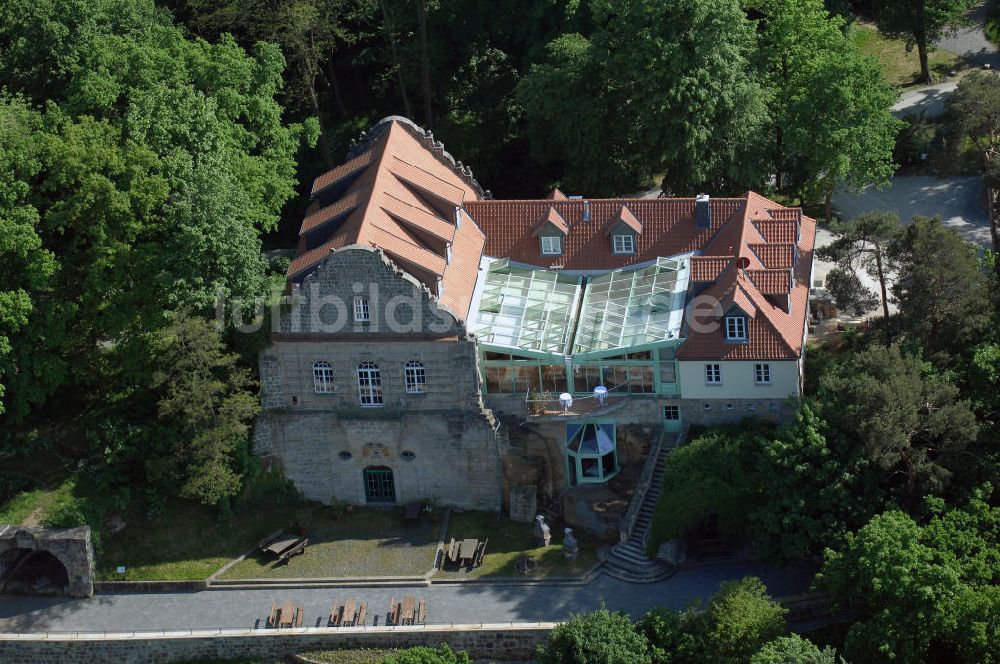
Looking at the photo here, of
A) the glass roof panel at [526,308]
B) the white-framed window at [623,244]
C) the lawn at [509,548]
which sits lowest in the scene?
the lawn at [509,548]

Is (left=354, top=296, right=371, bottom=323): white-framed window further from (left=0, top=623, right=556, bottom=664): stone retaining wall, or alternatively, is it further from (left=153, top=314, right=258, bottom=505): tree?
(left=0, top=623, right=556, bottom=664): stone retaining wall

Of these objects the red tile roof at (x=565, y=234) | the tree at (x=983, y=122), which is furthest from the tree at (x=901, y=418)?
the tree at (x=983, y=122)

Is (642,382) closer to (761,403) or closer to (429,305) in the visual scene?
(761,403)

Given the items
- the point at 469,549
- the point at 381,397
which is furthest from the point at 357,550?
the point at 381,397

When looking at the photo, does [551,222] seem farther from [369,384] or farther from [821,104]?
[821,104]

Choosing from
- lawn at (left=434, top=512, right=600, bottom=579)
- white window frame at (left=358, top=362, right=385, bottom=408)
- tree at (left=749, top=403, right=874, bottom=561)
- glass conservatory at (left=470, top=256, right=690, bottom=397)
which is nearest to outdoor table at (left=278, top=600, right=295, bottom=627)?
lawn at (left=434, top=512, right=600, bottom=579)

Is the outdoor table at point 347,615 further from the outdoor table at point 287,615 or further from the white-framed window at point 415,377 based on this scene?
the white-framed window at point 415,377
